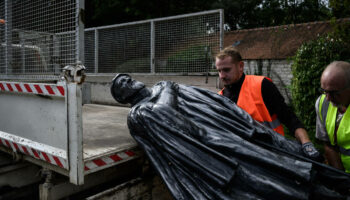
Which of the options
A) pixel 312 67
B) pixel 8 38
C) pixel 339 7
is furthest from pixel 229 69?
pixel 339 7

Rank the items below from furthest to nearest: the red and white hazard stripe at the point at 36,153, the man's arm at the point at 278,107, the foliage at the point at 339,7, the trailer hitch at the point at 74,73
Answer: the foliage at the point at 339,7
the man's arm at the point at 278,107
the red and white hazard stripe at the point at 36,153
the trailer hitch at the point at 74,73

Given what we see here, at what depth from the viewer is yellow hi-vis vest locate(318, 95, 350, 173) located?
6.62 feet

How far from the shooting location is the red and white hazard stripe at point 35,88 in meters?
1.91

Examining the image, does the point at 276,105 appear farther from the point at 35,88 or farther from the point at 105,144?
the point at 35,88

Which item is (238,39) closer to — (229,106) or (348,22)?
(348,22)

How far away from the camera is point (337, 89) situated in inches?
76.1

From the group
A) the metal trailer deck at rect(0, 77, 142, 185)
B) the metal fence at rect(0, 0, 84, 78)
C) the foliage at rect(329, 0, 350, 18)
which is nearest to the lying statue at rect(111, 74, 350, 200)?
the metal trailer deck at rect(0, 77, 142, 185)

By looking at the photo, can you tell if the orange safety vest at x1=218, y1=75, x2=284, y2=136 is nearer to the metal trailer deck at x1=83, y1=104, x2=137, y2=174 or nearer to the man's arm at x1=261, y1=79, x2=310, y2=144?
the man's arm at x1=261, y1=79, x2=310, y2=144

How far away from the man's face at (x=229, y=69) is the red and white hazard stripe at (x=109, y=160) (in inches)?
48.3

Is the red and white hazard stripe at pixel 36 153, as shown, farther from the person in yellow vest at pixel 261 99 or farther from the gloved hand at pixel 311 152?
the gloved hand at pixel 311 152

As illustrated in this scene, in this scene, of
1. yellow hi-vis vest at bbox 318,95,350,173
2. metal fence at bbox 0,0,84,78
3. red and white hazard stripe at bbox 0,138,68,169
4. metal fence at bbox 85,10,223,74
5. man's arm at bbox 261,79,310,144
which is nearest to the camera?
red and white hazard stripe at bbox 0,138,68,169

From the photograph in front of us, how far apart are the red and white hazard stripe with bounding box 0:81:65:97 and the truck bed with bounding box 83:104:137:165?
54 centimetres

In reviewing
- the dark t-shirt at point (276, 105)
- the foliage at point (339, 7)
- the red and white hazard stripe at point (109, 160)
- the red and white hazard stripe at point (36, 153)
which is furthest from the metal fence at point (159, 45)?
the red and white hazard stripe at point (36, 153)

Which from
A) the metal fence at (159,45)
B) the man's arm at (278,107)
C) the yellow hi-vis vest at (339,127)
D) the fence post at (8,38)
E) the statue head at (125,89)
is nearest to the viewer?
the yellow hi-vis vest at (339,127)
